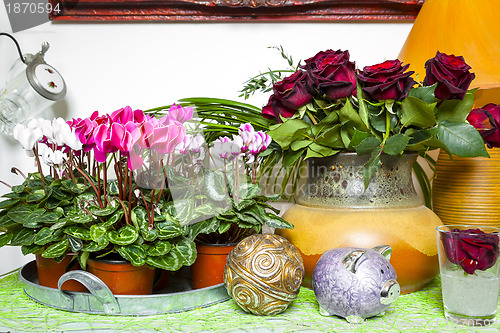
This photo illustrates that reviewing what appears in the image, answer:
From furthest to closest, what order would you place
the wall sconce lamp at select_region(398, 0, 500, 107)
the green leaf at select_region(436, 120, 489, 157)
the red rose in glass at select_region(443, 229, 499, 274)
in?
1. the wall sconce lamp at select_region(398, 0, 500, 107)
2. the green leaf at select_region(436, 120, 489, 157)
3. the red rose in glass at select_region(443, 229, 499, 274)

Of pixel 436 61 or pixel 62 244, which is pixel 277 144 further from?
pixel 62 244

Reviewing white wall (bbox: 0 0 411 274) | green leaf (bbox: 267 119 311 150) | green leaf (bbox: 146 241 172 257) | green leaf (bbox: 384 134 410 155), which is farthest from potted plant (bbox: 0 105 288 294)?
white wall (bbox: 0 0 411 274)

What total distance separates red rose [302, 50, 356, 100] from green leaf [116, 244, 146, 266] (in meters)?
0.36

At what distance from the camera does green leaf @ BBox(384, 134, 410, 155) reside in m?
0.59

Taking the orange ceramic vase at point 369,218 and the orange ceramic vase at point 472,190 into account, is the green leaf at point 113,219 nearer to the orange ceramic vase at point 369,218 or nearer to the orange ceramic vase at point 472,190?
the orange ceramic vase at point 369,218

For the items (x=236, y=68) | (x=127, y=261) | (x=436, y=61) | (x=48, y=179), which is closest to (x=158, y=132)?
(x=127, y=261)

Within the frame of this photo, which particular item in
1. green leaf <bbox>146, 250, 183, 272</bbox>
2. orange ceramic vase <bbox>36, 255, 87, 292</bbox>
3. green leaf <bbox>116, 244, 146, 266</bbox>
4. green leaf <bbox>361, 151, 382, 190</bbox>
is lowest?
orange ceramic vase <bbox>36, 255, 87, 292</bbox>

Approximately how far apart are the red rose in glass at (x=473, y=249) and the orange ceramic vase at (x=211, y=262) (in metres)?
0.33

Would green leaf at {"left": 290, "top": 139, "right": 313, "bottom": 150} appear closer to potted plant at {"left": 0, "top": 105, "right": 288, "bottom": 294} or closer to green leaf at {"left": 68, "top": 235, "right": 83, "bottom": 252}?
potted plant at {"left": 0, "top": 105, "right": 288, "bottom": 294}

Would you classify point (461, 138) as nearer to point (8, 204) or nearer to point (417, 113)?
point (417, 113)

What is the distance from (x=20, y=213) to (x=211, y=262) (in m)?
0.32

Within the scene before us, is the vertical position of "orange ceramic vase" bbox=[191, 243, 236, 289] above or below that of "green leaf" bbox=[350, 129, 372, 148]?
below

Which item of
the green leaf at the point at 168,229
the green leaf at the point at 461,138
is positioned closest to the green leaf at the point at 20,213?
the green leaf at the point at 168,229

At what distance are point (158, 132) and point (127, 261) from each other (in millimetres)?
192
